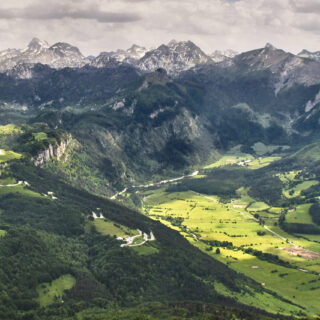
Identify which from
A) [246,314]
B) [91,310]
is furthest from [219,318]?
[91,310]

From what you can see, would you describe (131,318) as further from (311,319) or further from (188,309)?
(311,319)

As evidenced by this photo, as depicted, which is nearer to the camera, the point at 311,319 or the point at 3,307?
the point at 311,319

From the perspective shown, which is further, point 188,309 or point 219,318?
point 188,309

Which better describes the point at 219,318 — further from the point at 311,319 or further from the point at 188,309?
the point at 311,319

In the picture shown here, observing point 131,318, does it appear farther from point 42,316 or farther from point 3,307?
point 3,307

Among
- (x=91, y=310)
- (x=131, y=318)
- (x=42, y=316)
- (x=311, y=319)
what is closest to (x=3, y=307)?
(x=42, y=316)

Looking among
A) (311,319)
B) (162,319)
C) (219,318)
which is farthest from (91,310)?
(311,319)

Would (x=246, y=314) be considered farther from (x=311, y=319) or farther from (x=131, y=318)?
(x=131, y=318)

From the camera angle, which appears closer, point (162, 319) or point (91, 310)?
point (162, 319)
